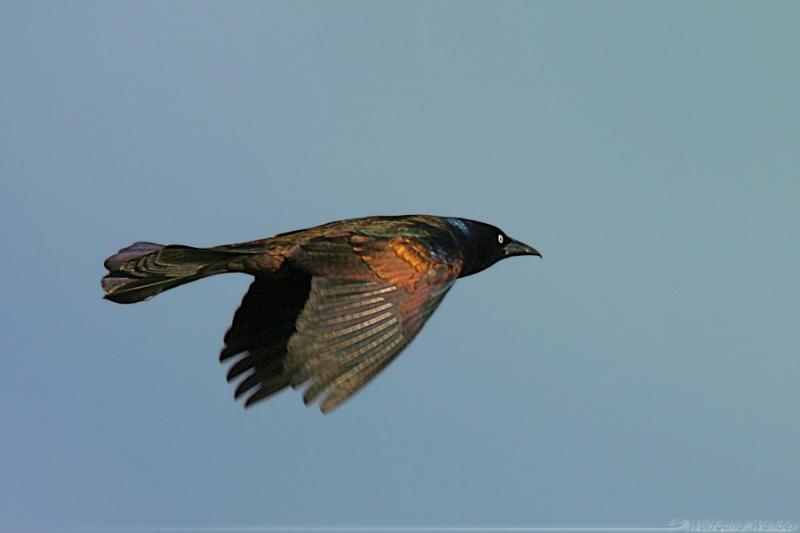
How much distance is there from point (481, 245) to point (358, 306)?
2.65 metres

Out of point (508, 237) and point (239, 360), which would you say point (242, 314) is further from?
point (508, 237)

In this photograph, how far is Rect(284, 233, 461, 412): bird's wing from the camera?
955 centimetres

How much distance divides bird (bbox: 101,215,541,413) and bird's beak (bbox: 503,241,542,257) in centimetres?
50

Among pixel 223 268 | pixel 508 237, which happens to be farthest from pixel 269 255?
pixel 508 237

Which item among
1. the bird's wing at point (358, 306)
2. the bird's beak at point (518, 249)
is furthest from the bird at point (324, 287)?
the bird's beak at point (518, 249)

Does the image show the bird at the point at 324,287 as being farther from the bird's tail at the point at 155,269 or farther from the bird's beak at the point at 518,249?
the bird's beak at the point at 518,249

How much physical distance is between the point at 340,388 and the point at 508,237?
3.76 m

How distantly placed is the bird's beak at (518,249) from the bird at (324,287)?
495 mm

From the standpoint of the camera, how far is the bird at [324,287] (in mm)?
9641

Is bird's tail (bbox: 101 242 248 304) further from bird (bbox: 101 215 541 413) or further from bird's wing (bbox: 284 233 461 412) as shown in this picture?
bird's wing (bbox: 284 233 461 412)

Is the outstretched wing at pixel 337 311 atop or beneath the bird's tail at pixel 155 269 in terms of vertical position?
beneath

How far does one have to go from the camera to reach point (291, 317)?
1141 centimetres

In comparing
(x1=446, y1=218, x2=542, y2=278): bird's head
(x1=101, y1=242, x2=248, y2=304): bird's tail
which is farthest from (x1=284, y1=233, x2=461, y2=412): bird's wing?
(x1=446, y1=218, x2=542, y2=278): bird's head

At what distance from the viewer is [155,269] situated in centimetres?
1101
